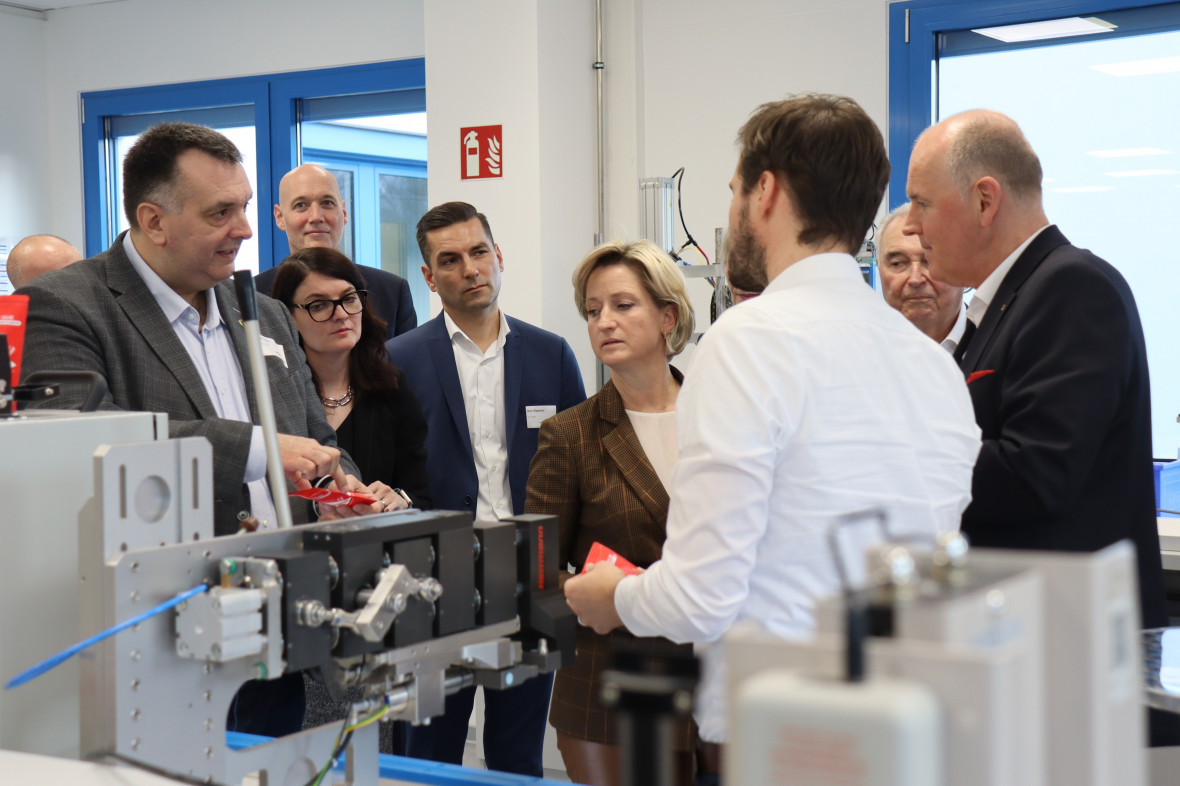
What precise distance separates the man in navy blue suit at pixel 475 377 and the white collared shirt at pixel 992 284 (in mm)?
1368

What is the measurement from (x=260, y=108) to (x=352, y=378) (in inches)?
124

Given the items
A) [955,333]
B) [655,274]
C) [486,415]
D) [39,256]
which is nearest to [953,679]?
[655,274]

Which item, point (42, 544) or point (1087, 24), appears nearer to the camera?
point (42, 544)

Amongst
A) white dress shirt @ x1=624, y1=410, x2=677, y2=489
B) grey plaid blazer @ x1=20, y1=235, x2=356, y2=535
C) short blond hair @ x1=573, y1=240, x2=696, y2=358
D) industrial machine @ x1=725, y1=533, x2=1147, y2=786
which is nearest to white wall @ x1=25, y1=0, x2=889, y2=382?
short blond hair @ x1=573, y1=240, x2=696, y2=358

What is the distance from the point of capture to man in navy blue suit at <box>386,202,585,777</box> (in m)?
3.01

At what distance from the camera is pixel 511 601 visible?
1.28m

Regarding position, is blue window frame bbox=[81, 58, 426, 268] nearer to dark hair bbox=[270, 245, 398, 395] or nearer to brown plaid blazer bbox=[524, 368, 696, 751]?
dark hair bbox=[270, 245, 398, 395]

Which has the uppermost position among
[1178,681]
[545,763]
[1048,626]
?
[1048,626]

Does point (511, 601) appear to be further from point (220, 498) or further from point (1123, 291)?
point (1123, 291)

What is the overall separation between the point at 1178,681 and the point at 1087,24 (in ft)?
10.6

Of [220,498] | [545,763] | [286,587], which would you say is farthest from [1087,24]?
[286,587]

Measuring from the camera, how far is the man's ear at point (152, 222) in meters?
2.02

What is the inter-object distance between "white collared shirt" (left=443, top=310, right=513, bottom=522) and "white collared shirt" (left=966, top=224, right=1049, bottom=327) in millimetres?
1477

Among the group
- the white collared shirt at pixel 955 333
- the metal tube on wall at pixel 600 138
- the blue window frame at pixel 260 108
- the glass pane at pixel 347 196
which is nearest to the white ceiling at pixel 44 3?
the blue window frame at pixel 260 108
